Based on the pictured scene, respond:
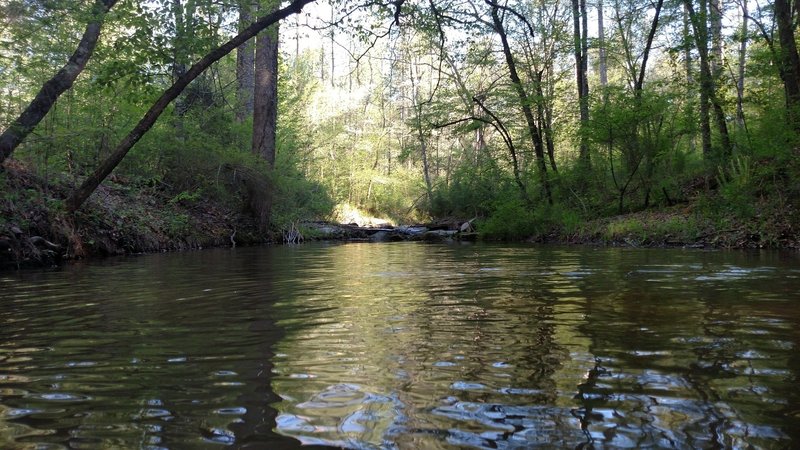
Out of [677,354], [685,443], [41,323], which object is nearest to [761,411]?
[685,443]

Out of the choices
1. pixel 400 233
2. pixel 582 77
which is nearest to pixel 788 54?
pixel 582 77

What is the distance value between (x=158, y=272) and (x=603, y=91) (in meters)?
13.0

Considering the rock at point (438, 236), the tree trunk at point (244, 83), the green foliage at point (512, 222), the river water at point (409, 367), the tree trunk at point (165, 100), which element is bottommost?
the river water at point (409, 367)

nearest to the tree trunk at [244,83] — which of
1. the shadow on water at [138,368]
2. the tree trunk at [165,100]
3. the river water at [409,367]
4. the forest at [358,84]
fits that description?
the forest at [358,84]

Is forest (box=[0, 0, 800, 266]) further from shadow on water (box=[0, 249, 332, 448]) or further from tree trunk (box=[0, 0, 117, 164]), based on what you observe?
shadow on water (box=[0, 249, 332, 448])

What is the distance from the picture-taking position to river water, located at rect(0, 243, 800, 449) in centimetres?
190

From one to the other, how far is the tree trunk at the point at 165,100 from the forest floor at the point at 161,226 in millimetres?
621

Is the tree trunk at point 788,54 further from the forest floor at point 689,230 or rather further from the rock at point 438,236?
the rock at point 438,236

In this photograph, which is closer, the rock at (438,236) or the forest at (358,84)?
the forest at (358,84)

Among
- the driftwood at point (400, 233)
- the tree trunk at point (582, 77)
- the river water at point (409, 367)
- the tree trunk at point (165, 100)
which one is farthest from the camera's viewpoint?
the driftwood at point (400, 233)

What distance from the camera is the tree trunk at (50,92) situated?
9117 mm

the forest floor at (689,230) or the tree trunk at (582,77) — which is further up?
the tree trunk at (582,77)

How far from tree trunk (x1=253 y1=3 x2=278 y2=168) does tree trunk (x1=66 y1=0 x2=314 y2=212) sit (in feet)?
23.1

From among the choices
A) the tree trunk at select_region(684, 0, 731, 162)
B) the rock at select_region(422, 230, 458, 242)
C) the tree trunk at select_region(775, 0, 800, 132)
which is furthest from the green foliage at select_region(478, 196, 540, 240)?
the tree trunk at select_region(775, 0, 800, 132)
